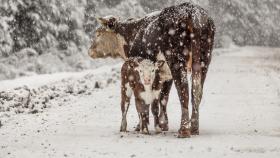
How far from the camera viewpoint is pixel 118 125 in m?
14.0

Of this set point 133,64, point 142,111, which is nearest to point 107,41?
point 133,64

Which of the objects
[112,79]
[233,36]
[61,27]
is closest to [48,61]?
[61,27]

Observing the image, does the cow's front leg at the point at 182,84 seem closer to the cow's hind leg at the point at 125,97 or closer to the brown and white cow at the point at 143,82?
the brown and white cow at the point at 143,82

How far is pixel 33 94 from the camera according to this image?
20156mm

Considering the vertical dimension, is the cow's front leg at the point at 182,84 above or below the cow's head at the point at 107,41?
below

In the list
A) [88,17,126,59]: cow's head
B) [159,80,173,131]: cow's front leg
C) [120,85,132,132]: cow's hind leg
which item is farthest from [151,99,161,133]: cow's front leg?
[88,17,126,59]: cow's head

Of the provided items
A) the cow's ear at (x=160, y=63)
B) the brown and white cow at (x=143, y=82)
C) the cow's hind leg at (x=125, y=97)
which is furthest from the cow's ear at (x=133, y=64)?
the cow's hind leg at (x=125, y=97)

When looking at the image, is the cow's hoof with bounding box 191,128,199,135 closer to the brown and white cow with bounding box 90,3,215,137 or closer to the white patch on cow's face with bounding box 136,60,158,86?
the brown and white cow with bounding box 90,3,215,137

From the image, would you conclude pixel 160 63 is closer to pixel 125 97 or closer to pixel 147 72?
pixel 147 72

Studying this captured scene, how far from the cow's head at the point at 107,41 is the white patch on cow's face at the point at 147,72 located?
6.09 feet

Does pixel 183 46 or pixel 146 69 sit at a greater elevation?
pixel 183 46

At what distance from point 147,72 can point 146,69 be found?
57 mm

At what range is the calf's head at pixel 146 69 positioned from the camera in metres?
11.8

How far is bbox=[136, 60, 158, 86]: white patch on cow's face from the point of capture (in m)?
11.8
